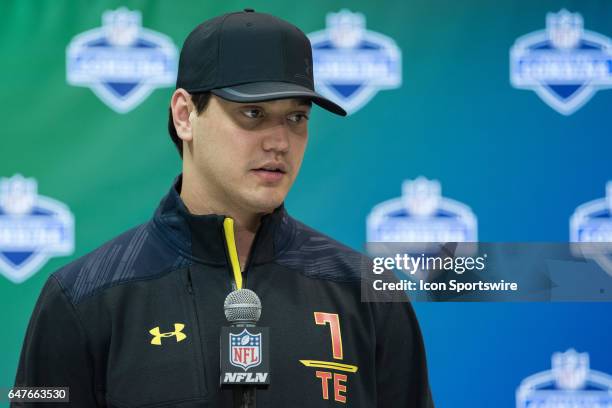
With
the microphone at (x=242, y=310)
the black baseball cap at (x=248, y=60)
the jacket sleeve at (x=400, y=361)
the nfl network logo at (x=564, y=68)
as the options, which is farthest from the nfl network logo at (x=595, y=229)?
the microphone at (x=242, y=310)

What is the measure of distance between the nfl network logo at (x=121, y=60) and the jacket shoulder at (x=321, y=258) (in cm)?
115

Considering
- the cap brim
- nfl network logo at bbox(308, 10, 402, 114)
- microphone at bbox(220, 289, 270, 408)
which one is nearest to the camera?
microphone at bbox(220, 289, 270, 408)

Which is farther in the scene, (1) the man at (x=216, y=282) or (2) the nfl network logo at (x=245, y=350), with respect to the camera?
(1) the man at (x=216, y=282)

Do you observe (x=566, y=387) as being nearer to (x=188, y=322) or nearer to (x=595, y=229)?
(x=595, y=229)

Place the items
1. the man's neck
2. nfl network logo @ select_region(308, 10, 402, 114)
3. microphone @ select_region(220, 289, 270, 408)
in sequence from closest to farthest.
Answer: microphone @ select_region(220, 289, 270, 408)
the man's neck
nfl network logo @ select_region(308, 10, 402, 114)

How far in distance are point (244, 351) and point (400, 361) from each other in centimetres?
50

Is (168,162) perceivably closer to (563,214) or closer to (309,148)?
(309,148)

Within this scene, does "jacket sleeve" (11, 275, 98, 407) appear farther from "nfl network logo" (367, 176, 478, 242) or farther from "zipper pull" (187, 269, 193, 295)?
"nfl network logo" (367, 176, 478, 242)

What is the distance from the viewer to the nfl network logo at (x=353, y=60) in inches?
112

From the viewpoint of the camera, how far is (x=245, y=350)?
52.0 inches

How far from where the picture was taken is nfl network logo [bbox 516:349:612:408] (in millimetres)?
2791

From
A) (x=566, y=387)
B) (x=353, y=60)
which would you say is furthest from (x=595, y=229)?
(x=353, y=60)

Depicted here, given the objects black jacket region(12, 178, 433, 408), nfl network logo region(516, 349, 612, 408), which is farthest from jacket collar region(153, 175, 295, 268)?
nfl network logo region(516, 349, 612, 408)

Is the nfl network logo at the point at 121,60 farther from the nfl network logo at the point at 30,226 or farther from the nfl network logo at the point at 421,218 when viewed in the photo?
the nfl network logo at the point at 421,218
